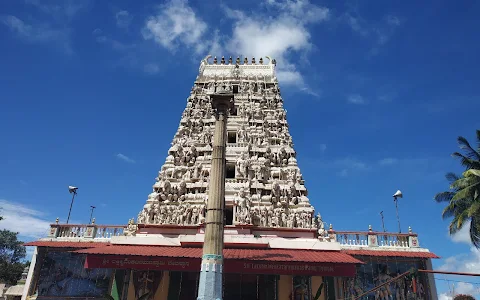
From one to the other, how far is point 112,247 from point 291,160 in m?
11.0

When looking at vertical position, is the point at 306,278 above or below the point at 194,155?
below

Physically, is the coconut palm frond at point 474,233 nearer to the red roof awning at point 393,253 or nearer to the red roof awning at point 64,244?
the red roof awning at point 393,253

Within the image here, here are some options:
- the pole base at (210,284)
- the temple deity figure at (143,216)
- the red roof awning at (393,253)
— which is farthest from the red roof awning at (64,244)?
the red roof awning at (393,253)

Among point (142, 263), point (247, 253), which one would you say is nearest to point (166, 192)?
point (142, 263)

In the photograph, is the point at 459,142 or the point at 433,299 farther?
the point at 459,142

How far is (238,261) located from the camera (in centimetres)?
1534

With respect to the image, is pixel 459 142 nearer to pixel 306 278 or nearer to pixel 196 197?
pixel 306 278

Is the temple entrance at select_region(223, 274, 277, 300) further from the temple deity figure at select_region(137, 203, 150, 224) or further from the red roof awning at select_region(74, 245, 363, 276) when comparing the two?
the temple deity figure at select_region(137, 203, 150, 224)

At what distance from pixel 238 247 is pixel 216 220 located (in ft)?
19.0

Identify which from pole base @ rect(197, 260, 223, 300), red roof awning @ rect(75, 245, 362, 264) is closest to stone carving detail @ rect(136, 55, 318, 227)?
red roof awning @ rect(75, 245, 362, 264)

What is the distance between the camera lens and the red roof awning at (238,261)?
603 inches

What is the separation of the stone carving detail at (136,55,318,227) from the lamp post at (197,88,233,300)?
87cm

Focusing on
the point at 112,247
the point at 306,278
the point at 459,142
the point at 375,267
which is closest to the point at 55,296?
the point at 112,247

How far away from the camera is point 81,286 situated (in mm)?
19016
